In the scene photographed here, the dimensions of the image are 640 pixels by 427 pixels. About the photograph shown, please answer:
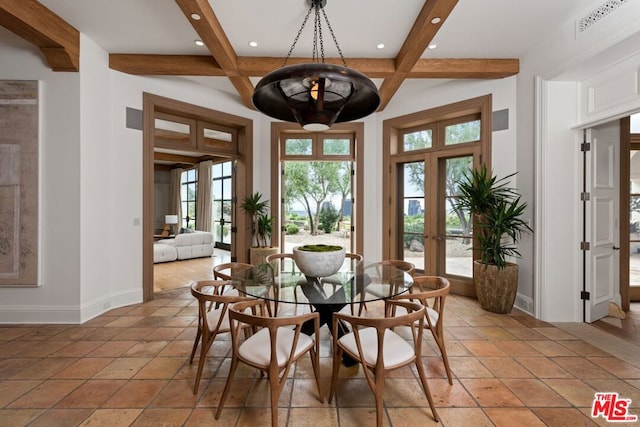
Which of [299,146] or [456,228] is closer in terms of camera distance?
[456,228]

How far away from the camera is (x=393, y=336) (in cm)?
206

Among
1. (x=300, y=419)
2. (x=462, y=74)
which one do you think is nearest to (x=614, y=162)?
(x=462, y=74)

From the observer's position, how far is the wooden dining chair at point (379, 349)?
1.65 metres

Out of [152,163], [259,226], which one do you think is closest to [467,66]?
[259,226]

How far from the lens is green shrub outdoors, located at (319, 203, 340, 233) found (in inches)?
364

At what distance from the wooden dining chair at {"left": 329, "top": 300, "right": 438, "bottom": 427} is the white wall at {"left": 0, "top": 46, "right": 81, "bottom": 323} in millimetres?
3145

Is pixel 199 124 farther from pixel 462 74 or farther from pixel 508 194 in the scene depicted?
pixel 508 194

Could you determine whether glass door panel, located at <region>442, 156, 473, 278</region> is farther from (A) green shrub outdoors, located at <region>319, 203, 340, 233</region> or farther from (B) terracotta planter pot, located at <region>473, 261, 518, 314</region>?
(A) green shrub outdoors, located at <region>319, 203, 340, 233</region>

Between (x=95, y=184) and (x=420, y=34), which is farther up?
(x=420, y=34)

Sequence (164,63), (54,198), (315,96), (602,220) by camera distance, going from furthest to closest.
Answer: (164,63) → (602,220) → (54,198) → (315,96)

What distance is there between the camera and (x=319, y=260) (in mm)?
2398

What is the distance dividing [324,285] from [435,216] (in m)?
2.88

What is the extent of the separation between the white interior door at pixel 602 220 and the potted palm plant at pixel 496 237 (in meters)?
0.65

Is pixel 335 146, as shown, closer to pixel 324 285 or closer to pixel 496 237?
pixel 496 237
